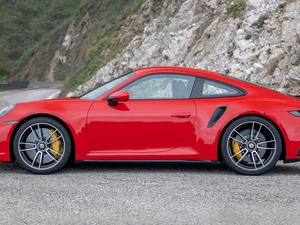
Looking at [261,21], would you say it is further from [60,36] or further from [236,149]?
[60,36]

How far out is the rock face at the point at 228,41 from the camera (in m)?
15.4

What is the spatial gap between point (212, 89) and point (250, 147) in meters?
0.80

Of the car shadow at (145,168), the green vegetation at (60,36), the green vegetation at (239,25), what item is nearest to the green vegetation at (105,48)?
the green vegetation at (60,36)

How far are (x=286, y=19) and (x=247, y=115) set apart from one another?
34.4ft

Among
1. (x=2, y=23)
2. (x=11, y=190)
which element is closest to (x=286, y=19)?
(x=11, y=190)

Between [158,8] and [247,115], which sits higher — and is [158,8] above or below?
above

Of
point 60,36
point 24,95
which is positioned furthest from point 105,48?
point 60,36

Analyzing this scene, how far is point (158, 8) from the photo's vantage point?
3203 centimetres

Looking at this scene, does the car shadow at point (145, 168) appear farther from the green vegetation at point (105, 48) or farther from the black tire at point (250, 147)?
the green vegetation at point (105, 48)

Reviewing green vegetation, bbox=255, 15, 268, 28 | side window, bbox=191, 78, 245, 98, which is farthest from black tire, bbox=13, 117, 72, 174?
green vegetation, bbox=255, 15, 268, 28

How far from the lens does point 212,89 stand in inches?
271

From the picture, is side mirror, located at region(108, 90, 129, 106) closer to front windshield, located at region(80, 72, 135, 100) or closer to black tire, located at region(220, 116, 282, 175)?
front windshield, located at region(80, 72, 135, 100)

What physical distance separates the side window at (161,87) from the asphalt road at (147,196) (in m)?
0.86

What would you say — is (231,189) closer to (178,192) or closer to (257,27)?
(178,192)
